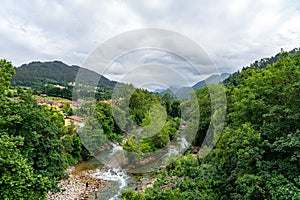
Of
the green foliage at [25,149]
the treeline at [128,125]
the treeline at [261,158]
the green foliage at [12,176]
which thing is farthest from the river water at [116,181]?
the green foliage at [12,176]

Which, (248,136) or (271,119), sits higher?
(271,119)

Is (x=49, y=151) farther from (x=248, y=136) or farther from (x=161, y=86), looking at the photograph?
(x=161, y=86)

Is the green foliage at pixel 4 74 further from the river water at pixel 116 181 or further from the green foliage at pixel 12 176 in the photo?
the river water at pixel 116 181

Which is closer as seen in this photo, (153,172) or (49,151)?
(49,151)

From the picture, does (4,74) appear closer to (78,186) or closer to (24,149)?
(24,149)

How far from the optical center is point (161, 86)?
20.4m

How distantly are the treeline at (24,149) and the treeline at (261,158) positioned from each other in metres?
4.28

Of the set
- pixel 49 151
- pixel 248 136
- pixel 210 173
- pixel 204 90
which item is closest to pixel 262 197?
pixel 248 136

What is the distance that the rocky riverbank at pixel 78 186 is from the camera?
583 inches

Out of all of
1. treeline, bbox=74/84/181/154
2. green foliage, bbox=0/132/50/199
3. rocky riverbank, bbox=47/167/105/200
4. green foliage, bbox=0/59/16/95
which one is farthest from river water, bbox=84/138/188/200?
green foliage, bbox=0/59/16/95

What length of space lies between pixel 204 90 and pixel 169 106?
1439 cm

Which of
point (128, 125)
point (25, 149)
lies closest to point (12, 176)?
point (25, 149)

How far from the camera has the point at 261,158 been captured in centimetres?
751

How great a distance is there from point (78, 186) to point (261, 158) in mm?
13327
